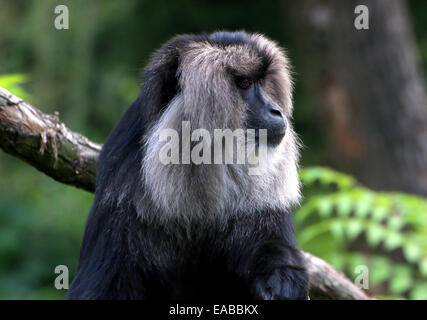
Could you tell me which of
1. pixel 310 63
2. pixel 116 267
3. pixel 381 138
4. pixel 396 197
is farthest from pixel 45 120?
pixel 310 63

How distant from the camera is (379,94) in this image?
8.75m

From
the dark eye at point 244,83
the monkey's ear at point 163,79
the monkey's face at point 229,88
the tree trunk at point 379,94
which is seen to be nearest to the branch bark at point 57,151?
the monkey's ear at point 163,79

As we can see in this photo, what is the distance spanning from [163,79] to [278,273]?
4.52ft

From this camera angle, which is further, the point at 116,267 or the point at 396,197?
the point at 396,197

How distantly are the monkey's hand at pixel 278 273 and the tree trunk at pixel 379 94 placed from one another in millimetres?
5070

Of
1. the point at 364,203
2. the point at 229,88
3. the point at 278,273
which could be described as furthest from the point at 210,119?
the point at 364,203

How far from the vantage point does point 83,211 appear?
10.1 meters

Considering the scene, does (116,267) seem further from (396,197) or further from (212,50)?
(396,197)

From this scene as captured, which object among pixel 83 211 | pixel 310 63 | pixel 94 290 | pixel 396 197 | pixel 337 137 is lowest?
pixel 94 290

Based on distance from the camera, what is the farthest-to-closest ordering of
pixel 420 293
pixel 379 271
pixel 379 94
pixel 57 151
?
1. pixel 379 94
2. pixel 379 271
3. pixel 420 293
4. pixel 57 151

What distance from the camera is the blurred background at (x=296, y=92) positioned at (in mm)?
8664

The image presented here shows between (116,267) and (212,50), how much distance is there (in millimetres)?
1466

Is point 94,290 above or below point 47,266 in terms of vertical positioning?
below

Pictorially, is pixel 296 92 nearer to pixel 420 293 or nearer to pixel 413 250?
pixel 420 293
